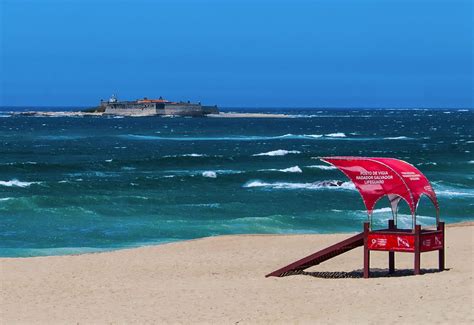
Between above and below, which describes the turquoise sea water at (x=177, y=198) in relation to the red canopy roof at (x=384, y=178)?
below

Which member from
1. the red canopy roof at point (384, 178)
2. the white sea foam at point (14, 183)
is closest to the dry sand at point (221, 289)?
the red canopy roof at point (384, 178)

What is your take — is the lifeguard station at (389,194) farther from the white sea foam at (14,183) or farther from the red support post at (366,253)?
→ the white sea foam at (14,183)

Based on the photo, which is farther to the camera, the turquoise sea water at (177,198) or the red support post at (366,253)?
the turquoise sea water at (177,198)

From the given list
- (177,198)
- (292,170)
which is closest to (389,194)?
(177,198)

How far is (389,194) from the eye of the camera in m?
18.7

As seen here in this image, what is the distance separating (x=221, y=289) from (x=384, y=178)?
3663mm

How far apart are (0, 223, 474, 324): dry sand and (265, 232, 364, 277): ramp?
342mm

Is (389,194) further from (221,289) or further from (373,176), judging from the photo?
A: (221,289)

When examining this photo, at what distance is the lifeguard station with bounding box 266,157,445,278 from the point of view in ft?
58.1

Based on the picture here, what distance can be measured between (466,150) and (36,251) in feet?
176

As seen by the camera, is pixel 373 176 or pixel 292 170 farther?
pixel 292 170

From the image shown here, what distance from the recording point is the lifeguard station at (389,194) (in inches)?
698

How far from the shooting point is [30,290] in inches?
698

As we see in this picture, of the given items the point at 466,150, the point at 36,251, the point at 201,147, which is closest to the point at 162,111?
the point at 201,147
